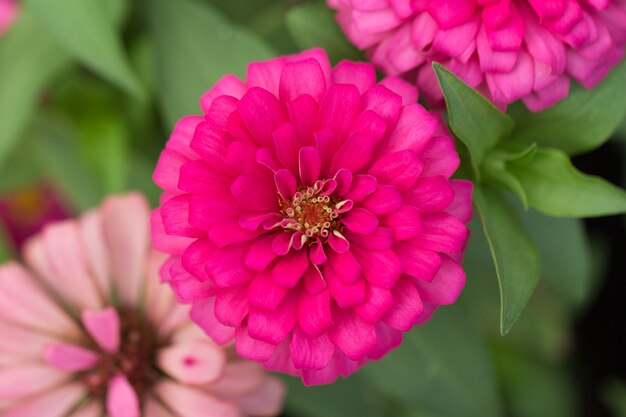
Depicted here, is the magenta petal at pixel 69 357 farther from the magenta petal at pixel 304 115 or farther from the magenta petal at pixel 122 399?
the magenta petal at pixel 304 115

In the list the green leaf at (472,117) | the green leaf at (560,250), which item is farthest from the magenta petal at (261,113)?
the green leaf at (560,250)

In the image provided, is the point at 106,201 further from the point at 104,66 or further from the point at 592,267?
the point at 592,267

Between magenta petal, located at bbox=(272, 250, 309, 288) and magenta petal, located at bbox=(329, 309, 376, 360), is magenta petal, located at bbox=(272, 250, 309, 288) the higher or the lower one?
the higher one

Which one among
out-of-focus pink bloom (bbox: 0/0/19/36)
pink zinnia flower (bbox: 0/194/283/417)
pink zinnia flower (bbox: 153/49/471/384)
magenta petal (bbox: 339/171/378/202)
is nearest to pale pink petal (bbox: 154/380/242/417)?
pink zinnia flower (bbox: 0/194/283/417)

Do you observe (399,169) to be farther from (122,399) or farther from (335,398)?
(335,398)

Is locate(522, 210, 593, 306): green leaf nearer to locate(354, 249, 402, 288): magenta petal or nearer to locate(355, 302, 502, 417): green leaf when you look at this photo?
locate(355, 302, 502, 417): green leaf

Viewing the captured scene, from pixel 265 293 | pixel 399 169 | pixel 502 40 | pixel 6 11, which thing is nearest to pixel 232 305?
pixel 265 293

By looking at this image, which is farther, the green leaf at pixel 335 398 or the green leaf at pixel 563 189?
the green leaf at pixel 335 398
